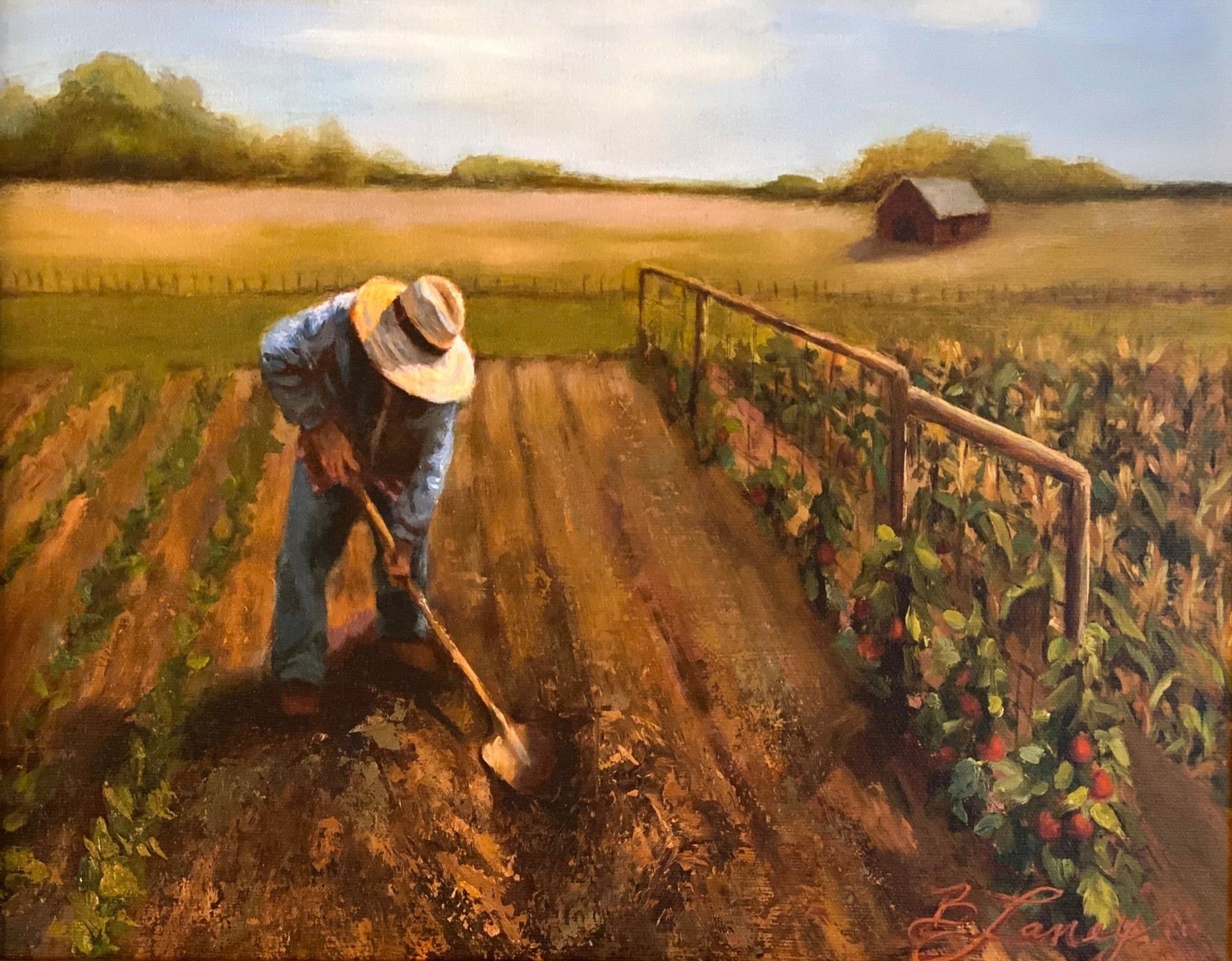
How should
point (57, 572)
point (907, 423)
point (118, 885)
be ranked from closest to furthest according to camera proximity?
point (118, 885) < point (57, 572) < point (907, 423)

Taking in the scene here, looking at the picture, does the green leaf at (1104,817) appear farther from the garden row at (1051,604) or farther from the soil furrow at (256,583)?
the soil furrow at (256,583)

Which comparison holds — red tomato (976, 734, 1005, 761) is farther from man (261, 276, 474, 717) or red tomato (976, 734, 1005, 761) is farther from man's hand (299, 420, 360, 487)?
man's hand (299, 420, 360, 487)

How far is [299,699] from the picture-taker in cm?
161

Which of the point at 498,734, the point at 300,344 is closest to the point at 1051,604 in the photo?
the point at 498,734

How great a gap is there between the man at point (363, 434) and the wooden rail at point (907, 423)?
424mm

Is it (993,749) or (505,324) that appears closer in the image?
(993,749)

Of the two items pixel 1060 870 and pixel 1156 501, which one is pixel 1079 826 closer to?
pixel 1060 870

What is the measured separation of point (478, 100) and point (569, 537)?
2.88ft

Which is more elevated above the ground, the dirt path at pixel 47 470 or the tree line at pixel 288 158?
the tree line at pixel 288 158

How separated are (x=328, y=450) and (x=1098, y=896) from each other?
5.21 feet

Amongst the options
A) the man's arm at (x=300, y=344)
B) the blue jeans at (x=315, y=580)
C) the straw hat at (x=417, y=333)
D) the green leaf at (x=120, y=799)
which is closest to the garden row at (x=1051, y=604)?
the straw hat at (x=417, y=333)

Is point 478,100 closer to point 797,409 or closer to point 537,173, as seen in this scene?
point 537,173
